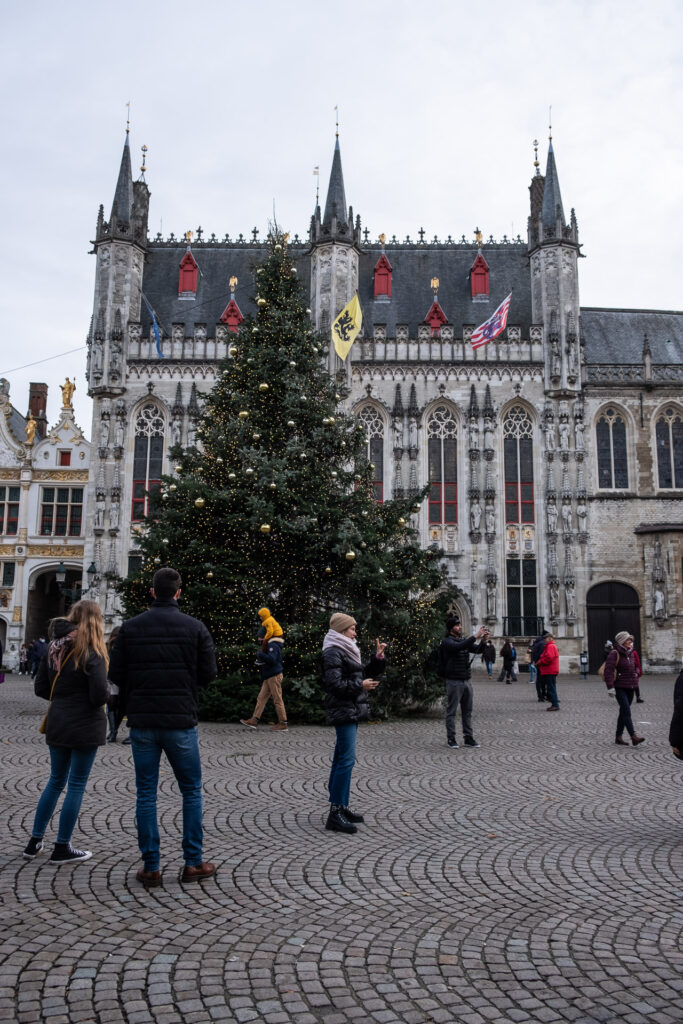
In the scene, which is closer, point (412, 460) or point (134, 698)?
point (134, 698)

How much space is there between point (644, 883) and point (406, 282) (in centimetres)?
3470

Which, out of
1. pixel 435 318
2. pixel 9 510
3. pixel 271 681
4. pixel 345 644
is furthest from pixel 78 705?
pixel 9 510

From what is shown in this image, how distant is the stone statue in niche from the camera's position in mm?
32000

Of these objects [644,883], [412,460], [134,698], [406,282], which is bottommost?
[644,883]

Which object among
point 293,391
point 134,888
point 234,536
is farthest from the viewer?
point 293,391

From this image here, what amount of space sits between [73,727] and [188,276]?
34.3 metres

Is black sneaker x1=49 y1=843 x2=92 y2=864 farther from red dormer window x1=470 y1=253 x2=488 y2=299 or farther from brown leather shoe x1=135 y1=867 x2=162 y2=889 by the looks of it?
red dormer window x1=470 y1=253 x2=488 y2=299

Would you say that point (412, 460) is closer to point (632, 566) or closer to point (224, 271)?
point (632, 566)

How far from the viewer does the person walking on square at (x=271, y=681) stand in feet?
37.9

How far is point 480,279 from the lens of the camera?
36.2m

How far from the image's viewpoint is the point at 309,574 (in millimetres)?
13938

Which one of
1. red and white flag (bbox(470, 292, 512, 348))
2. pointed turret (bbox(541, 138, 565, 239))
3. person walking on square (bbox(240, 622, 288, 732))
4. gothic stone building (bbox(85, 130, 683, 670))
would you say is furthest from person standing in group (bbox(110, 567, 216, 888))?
pointed turret (bbox(541, 138, 565, 239))

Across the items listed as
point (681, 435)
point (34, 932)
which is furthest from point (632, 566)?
point (34, 932)

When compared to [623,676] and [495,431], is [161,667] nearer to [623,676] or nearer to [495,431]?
[623,676]
